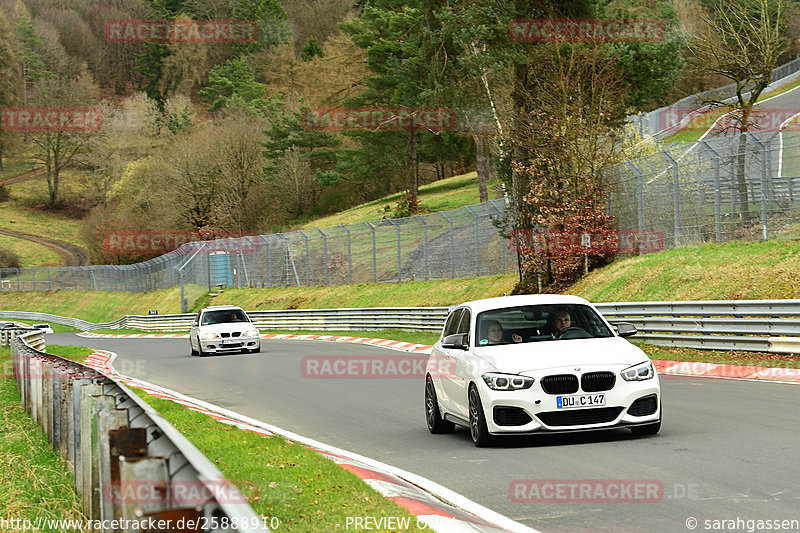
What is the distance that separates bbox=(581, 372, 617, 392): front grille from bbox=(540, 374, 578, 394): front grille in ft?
0.29

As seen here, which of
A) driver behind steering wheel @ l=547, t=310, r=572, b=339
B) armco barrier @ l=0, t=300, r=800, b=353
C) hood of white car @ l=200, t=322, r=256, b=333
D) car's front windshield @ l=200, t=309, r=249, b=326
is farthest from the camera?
car's front windshield @ l=200, t=309, r=249, b=326

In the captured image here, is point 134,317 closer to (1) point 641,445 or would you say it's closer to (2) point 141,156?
(2) point 141,156

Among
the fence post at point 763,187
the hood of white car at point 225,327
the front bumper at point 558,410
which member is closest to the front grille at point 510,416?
the front bumper at point 558,410

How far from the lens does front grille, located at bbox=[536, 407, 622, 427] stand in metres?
10.1

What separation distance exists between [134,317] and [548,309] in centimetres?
5669

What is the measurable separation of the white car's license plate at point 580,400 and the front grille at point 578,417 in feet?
0.29

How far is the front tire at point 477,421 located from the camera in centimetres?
1038

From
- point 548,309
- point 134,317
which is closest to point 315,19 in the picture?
point 134,317

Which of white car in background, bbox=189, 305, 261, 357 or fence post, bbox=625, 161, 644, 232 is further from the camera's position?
white car in background, bbox=189, 305, 261, 357

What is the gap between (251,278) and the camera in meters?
61.7

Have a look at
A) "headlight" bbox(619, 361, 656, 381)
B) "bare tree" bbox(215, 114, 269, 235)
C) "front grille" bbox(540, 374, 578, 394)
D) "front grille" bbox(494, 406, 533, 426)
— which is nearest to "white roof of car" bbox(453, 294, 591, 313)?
"headlight" bbox(619, 361, 656, 381)

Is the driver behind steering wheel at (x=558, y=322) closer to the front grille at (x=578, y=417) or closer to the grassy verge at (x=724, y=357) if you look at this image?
the front grille at (x=578, y=417)

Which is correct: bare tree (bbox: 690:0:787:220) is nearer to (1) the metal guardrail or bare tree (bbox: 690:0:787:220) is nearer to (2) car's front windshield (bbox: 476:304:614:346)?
(1) the metal guardrail

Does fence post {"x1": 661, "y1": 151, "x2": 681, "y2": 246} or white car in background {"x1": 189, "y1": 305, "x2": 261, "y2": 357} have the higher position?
fence post {"x1": 661, "y1": 151, "x2": 681, "y2": 246}
